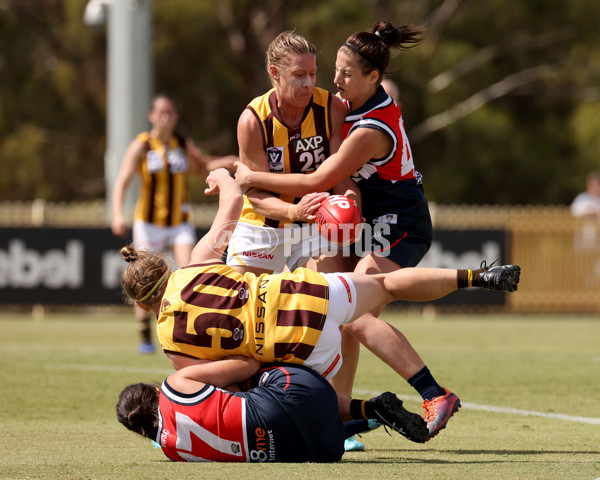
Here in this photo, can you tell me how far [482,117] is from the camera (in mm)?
29672

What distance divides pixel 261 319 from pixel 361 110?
4.83ft

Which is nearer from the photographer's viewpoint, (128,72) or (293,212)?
(293,212)

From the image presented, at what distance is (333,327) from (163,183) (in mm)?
6454

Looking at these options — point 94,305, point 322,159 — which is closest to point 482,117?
point 94,305

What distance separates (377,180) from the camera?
5855 millimetres

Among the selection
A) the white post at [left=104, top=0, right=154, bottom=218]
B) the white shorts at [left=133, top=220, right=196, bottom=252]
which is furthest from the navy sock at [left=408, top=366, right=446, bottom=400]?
the white post at [left=104, top=0, right=154, bottom=218]

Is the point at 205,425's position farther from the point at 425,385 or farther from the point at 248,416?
the point at 425,385

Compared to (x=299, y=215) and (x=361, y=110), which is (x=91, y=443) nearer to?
(x=299, y=215)

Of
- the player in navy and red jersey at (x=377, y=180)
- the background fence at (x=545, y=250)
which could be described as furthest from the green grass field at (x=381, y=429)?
the background fence at (x=545, y=250)

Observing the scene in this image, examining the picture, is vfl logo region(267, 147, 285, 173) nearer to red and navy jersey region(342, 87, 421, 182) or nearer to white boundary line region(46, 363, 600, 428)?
red and navy jersey region(342, 87, 421, 182)

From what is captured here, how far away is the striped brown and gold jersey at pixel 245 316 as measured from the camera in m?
4.90

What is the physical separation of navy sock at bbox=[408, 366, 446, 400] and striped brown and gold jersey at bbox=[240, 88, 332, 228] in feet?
3.97

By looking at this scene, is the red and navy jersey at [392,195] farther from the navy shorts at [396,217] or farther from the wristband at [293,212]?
the wristband at [293,212]

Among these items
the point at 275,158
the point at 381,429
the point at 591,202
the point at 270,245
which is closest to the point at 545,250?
the point at 591,202
